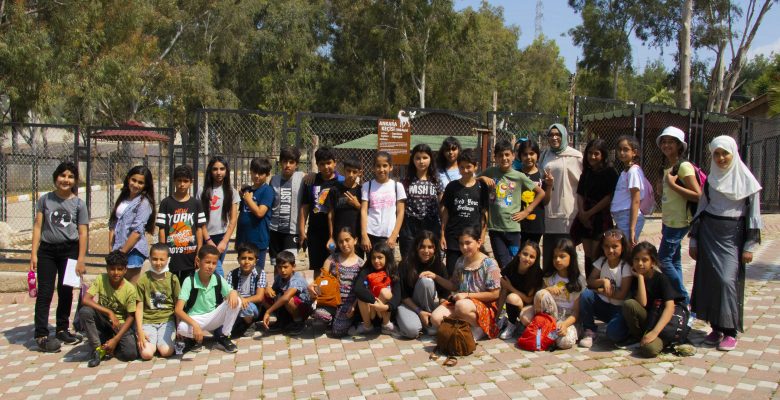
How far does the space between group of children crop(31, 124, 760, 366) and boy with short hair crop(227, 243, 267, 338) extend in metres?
0.01

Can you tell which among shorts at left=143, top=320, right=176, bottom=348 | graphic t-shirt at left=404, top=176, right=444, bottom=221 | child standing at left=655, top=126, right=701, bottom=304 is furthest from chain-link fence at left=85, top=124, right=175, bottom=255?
child standing at left=655, top=126, right=701, bottom=304

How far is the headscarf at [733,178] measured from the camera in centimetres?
464

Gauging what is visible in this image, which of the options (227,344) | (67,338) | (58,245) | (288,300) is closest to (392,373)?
(288,300)

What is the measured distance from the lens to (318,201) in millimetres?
5781

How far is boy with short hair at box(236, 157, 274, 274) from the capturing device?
5.77 metres

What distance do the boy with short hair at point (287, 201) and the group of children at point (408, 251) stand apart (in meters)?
0.01

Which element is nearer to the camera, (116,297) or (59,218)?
(116,297)

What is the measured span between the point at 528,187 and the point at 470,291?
1.10 m

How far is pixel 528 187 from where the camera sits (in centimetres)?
566

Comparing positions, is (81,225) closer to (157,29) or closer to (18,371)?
(18,371)

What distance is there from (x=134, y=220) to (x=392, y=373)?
8.35ft

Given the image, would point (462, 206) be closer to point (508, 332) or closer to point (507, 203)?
point (507, 203)

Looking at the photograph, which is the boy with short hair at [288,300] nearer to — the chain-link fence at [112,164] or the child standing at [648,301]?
the chain-link fence at [112,164]

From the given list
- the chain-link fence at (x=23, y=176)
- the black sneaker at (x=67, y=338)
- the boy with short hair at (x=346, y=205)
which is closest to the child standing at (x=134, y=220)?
the black sneaker at (x=67, y=338)
